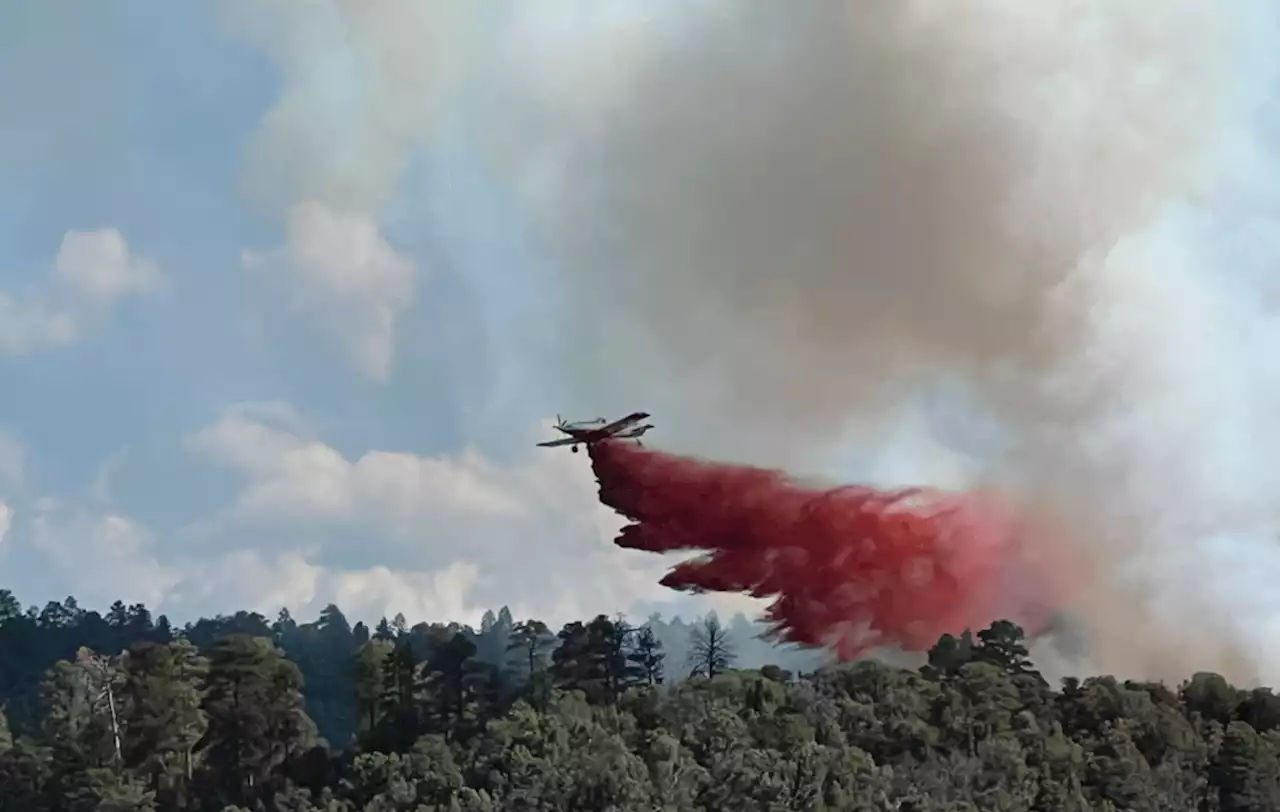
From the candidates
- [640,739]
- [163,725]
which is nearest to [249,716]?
[163,725]

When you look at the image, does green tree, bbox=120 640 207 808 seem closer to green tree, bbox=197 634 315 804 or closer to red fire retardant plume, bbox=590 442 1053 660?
green tree, bbox=197 634 315 804

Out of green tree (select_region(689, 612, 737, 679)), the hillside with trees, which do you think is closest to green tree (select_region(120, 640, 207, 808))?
the hillside with trees

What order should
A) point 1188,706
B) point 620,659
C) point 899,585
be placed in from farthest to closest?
point 620,659, point 1188,706, point 899,585

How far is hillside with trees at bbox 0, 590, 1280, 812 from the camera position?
71438 mm

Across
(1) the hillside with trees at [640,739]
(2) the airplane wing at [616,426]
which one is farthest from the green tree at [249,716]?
(2) the airplane wing at [616,426]

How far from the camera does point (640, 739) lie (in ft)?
258

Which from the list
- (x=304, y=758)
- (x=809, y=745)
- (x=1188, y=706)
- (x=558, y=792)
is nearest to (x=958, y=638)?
(x=1188, y=706)

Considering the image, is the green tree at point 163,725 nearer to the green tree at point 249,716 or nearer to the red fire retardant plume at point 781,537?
the green tree at point 249,716


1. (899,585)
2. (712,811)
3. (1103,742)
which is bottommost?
(712,811)

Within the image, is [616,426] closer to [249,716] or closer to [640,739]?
[640,739]

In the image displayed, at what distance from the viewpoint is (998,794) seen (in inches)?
2793

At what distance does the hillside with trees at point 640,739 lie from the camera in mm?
71438

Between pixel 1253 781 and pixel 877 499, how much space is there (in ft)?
78.0

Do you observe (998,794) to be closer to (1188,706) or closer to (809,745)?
(809,745)
